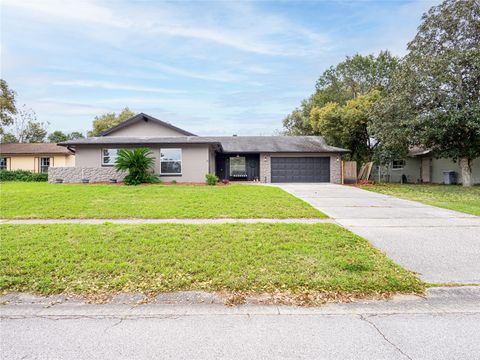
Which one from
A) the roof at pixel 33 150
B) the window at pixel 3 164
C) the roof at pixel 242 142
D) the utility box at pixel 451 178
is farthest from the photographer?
the window at pixel 3 164

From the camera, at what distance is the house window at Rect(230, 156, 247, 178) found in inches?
951

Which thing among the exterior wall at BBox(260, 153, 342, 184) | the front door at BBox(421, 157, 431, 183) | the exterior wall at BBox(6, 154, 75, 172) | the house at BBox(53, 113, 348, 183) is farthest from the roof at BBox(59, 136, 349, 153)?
the exterior wall at BBox(6, 154, 75, 172)

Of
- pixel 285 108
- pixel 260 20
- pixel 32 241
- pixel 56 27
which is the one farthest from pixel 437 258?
pixel 285 108

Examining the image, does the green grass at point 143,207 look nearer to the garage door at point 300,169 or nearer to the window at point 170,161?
the window at point 170,161

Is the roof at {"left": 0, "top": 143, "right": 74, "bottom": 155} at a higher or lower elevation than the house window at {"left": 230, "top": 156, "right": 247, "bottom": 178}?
higher

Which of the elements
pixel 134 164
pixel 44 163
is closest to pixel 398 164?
pixel 134 164

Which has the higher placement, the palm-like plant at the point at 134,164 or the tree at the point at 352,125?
the tree at the point at 352,125

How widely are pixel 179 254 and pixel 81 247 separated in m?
1.77

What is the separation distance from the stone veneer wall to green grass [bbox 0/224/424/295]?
12.9m

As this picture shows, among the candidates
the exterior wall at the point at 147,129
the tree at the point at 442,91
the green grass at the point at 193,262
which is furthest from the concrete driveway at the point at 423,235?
the exterior wall at the point at 147,129

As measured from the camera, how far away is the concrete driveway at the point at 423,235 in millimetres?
4625

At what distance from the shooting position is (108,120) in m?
39.6

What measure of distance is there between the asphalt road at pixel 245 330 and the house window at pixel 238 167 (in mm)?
20582

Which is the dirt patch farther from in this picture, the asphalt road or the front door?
the front door
